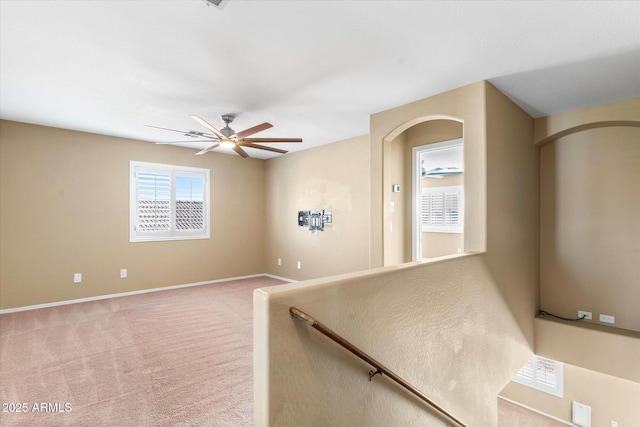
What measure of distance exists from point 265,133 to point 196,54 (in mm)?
2378

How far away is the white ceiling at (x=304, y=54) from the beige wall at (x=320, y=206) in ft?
5.37

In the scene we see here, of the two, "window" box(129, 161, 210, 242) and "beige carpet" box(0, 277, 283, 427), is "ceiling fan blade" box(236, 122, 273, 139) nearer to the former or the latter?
"beige carpet" box(0, 277, 283, 427)

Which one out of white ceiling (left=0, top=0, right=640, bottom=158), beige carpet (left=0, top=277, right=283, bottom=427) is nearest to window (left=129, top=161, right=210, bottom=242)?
beige carpet (left=0, top=277, right=283, bottom=427)

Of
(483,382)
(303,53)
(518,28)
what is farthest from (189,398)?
(518,28)

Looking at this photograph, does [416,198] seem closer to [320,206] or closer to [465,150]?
[465,150]

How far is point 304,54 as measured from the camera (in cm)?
244

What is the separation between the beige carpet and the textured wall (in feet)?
3.34

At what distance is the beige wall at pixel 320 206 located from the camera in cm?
510

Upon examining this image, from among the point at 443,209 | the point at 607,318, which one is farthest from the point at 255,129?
the point at 443,209

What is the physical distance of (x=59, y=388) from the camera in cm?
243

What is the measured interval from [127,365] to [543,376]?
18.7ft

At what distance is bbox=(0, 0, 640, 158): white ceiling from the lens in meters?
1.93

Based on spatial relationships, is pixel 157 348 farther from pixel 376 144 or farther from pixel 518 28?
pixel 518 28

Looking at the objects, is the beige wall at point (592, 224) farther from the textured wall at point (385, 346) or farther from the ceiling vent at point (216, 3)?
the ceiling vent at point (216, 3)
